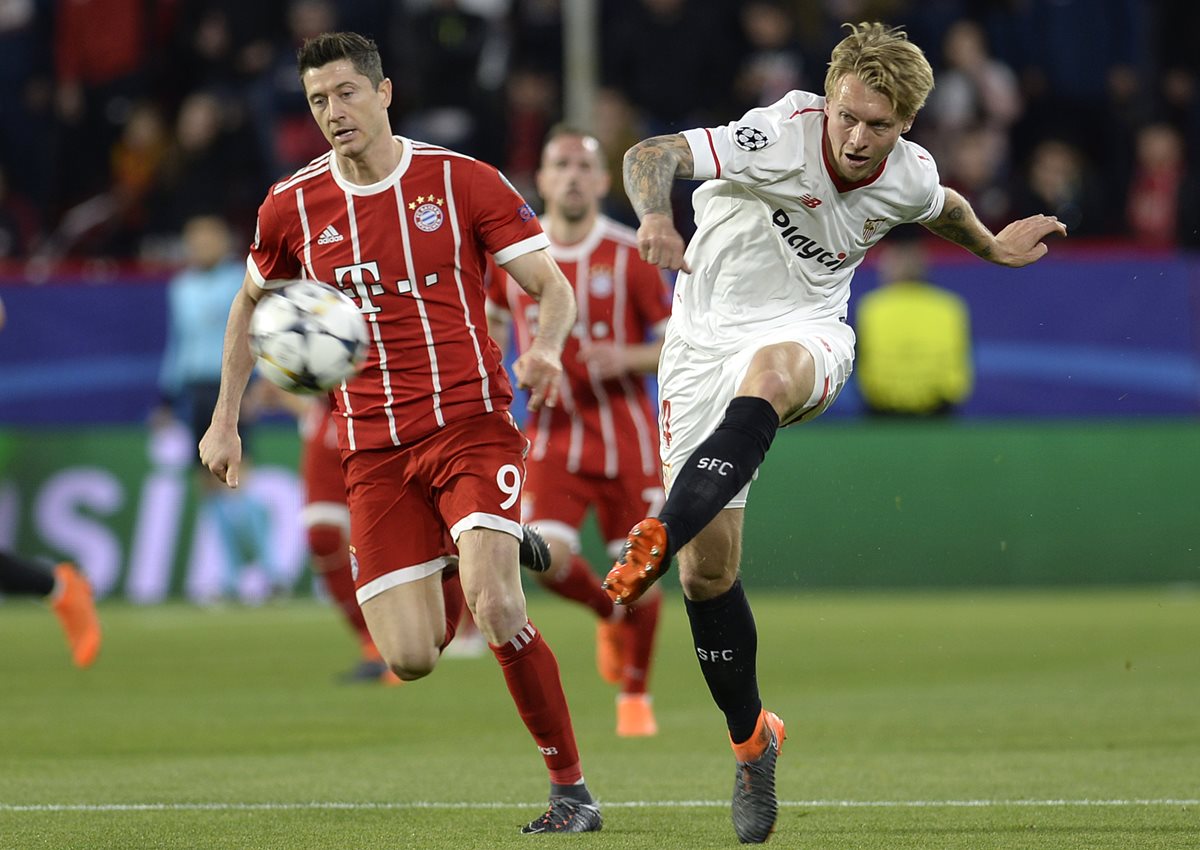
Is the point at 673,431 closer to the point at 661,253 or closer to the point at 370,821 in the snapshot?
the point at 661,253

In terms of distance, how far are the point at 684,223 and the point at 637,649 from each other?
7.76 meters

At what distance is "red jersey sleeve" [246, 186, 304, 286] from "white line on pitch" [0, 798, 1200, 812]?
172cm

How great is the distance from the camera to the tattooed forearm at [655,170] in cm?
578

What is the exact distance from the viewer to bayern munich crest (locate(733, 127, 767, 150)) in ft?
20.2

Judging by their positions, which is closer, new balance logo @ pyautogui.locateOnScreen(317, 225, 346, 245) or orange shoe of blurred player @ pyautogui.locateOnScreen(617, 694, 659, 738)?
new balance logo @ pyautogui.locateOnScreen(317, 225, 346, 245)

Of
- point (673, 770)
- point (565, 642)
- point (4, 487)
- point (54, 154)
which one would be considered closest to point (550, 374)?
point (673, 770)

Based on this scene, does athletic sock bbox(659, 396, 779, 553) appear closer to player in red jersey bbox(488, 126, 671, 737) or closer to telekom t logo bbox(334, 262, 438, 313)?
telekom t logo bbox(334, 262, 438, 313)

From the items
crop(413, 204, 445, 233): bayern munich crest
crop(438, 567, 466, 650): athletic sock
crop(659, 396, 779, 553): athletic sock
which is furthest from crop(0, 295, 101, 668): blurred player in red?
crop(659, 396, 779, 553): athletic sock

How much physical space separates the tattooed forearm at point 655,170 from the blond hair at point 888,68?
0.53 m

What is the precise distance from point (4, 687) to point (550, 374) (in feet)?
18.6

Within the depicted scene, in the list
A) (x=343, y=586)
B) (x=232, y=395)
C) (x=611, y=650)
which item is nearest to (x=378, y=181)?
(x=232, y=395)

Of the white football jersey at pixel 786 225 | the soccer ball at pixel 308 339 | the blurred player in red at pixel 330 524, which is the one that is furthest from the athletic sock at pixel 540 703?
the blurred player in red at pixel 330 524

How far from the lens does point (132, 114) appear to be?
17.7 meters

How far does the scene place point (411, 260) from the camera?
650 cm
